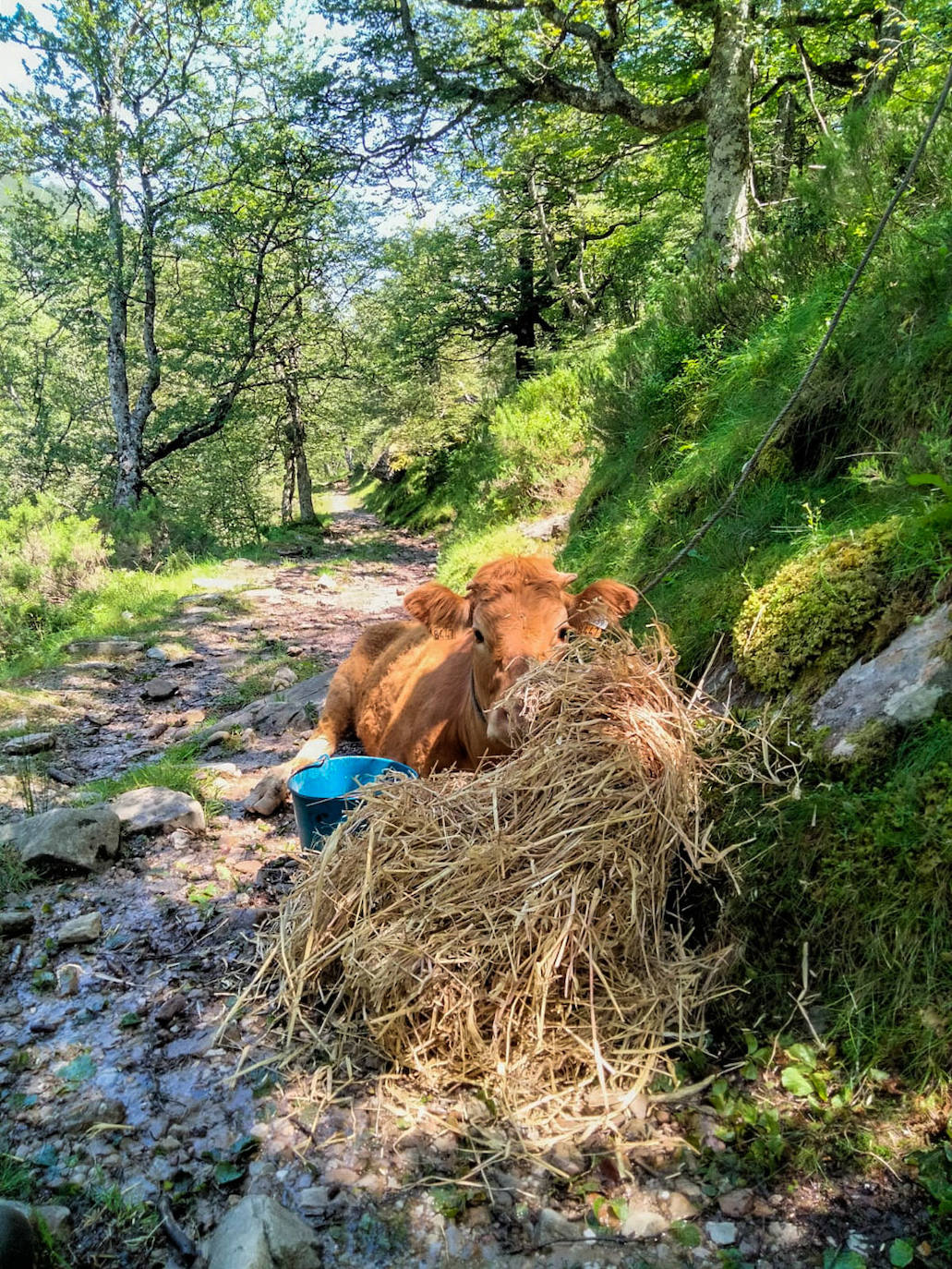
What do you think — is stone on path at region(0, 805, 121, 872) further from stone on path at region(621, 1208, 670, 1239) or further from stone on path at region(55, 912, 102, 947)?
stone on path at region(621, 1208, 670, 1239)

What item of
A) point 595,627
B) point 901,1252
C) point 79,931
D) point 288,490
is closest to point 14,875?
point 79,931

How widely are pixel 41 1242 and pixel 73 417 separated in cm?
2377

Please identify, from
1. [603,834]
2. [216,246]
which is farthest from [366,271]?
[603,834]

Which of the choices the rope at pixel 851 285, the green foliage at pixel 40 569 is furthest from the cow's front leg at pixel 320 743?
the green foliage at pixel 40 569

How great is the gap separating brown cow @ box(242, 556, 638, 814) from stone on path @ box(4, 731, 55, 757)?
2.49 metres

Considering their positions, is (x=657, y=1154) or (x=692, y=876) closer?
(x=657, y=1154)

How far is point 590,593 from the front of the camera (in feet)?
13.1

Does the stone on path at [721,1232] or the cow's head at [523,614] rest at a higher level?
the cow's head at [523,614]

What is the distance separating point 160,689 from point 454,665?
4.70 m

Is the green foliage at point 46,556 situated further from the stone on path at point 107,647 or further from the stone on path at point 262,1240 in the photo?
the stone on path at point 262,1240

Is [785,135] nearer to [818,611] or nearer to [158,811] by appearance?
[818,611]

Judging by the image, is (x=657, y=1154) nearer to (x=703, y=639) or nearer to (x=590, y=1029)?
(x=590, y=1029)

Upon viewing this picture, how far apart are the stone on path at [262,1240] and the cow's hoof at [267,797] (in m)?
3.18

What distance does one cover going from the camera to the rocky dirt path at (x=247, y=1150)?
2049 mm
